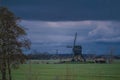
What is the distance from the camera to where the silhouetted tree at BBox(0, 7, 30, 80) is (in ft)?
121

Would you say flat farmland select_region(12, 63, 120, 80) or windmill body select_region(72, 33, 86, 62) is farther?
windmill body select_region(72, 33, 86, 62)

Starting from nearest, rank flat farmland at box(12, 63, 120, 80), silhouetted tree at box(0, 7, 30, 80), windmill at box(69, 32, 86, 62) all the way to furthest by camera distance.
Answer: silhouetted tree at box(0, 7, 30, 80)
flat farmland at box(12, 63, 120, 80)
windmill at box(69, 32, 86, 62)

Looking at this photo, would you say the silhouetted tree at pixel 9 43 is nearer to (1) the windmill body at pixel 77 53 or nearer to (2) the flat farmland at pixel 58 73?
(2) the flat farmland at pixel 58 73

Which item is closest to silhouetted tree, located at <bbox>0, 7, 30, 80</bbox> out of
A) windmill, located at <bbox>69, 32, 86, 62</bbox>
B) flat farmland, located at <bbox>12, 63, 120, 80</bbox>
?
flat farmland, located at <bbox>12, 63, 120, 80</bbox>

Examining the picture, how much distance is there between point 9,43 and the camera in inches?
1455

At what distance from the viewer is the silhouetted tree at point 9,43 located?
121 ft

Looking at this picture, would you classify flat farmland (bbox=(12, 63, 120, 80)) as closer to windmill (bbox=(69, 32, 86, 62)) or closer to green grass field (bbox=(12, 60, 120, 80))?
green grass field (bbox=(12, 60, 120, 80))

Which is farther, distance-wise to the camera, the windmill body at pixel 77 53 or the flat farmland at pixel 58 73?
the windmill body at pixel 77 53

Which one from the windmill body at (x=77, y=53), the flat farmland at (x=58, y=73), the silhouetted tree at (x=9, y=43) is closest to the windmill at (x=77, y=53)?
the windmill body at (x=77, y=53)

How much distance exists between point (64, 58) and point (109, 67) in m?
7.78

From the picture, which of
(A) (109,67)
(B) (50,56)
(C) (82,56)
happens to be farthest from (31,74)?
(C) (82,56)

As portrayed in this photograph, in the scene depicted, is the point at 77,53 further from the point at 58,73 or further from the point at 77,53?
the point at 58,73

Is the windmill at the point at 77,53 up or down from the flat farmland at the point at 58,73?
up

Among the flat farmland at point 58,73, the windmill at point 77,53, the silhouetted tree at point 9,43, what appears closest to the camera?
the silhouetted tree at point 9,43
